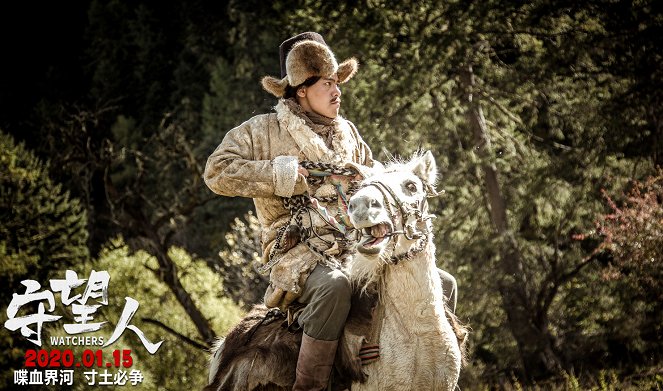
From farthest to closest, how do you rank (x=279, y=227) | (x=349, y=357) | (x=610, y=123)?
1. (x=610, y=123)
2. (x=279, y=227)
3. (x=349, y=357)

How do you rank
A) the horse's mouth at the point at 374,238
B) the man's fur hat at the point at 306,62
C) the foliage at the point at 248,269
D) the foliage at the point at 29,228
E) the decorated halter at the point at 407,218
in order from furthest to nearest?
the foliage at the point at 248,269 < the foliage at the point at 29,228 < the man's fur hat at the point at 306,62 < the decorated halter at the point at 407,218 < the horse's mouth at the point at 374,238

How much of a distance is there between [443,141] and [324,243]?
9.83 meters

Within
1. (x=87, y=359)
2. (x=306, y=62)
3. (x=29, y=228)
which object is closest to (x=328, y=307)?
(x=306, y=62)

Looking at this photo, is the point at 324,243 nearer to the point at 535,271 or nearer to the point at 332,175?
the point at 332,175

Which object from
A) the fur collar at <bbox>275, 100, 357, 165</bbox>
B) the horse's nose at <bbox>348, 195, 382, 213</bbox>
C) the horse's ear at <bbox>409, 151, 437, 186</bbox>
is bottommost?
the horse's nose at <bbox>348, 195, 382, 213</bbox>

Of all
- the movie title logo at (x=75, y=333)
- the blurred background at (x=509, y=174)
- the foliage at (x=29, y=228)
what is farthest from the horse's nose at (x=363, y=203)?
the foliage at (x=29, y=228)

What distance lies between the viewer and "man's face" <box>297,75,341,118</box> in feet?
15.2

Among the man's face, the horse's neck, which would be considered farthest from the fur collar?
the horse's neck

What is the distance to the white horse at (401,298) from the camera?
12.2 ft

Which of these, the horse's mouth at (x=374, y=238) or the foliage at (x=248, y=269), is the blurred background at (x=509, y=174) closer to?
the foliage at (x=248, y=269)

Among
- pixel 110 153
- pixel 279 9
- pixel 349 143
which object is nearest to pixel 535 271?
pixel 279 9

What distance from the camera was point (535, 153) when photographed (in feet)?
45.0

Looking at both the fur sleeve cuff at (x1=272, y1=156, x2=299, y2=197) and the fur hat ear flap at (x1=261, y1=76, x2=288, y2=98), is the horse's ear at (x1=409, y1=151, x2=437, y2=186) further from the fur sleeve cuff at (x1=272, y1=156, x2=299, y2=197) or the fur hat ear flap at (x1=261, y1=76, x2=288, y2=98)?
the fur hat ear flap at (x1=261, y1=76, x2=288, y2=98)

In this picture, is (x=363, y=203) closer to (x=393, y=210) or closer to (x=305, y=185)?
(x=393, y=210)
